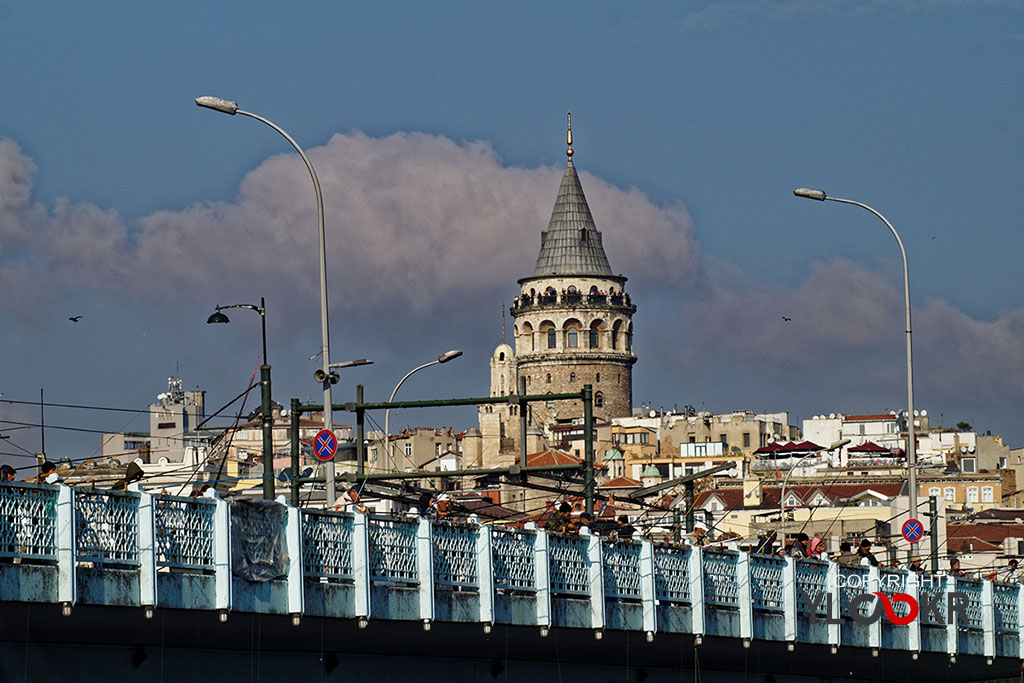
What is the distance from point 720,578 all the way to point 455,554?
24.4 ft

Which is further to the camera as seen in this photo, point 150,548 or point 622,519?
point 622,519

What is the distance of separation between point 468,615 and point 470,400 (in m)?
10.3

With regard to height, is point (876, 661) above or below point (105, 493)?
below

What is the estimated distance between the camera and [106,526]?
75.8 feet

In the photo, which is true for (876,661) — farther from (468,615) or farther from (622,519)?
(468,615)

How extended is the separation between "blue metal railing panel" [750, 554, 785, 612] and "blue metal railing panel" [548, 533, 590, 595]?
527 centimetres

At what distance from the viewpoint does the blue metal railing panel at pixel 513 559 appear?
96.7 feet

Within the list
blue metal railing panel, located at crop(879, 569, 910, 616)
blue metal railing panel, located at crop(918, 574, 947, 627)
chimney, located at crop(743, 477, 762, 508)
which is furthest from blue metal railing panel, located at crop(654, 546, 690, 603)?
chimney, located at crop(743, 477, 762, 508)

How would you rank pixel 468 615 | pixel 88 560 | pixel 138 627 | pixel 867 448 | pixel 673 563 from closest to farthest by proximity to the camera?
1. pixel 88 560
2. pixel 138 627
3. pixel 468 615
4. pixel 673 563
5. pixel 867 448

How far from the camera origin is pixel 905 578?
4006 cm

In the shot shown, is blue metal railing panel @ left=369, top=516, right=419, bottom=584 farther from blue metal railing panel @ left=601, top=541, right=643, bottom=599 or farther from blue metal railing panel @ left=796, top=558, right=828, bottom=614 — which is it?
blue metal railing panel @ left=796, top=558, right=828, bottom=614

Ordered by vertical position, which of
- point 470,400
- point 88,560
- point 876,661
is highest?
point 470,400

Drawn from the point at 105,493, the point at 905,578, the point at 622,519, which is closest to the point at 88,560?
the point at 105,493

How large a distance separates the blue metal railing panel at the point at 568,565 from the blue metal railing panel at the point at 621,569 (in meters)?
0.37
